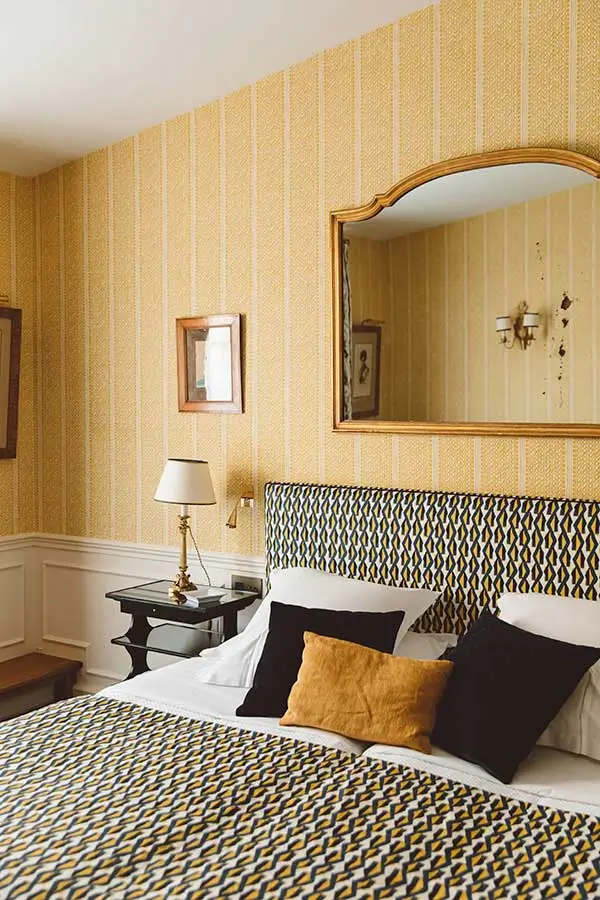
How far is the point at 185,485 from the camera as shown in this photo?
3512mm

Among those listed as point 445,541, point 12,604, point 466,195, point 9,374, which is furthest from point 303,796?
point 9,374

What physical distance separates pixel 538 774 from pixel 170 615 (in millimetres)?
1716

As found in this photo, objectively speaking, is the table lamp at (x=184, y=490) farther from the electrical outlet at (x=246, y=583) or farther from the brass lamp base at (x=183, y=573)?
the electrical outlet at (x=246, y=583)

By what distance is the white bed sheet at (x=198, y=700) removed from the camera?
239cm

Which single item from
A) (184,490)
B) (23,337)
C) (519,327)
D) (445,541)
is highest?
(23,337)

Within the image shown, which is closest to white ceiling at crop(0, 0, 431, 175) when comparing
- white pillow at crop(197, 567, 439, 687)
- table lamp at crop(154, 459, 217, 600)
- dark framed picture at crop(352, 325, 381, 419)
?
dark framed picture at crop(352, 325, 381, 419)

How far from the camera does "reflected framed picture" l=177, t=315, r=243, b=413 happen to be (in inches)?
146

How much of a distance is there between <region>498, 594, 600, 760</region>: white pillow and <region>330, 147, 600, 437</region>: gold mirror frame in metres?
0.56

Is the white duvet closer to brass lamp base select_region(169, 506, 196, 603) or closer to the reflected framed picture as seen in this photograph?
brass lamp base select_region(169, 506, 196, 603)

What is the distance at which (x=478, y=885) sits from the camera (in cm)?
161

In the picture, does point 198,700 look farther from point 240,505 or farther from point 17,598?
point 17,598

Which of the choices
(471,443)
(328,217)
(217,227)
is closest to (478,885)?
(471,443)

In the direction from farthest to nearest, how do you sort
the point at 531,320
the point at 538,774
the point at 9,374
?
the point at 9,374, the point at 531,320, the point at 538,774

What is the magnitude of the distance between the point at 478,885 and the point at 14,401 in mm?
3444
